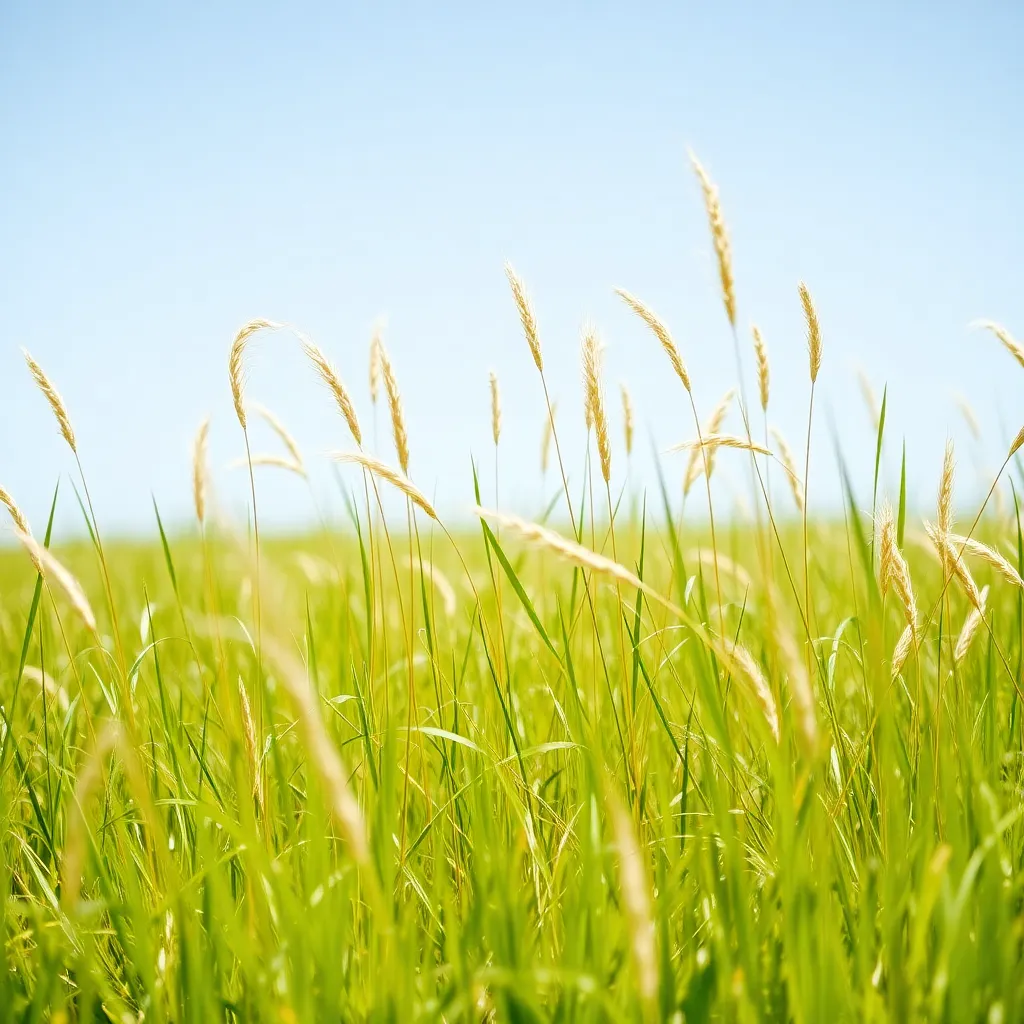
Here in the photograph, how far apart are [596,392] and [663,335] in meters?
0.18

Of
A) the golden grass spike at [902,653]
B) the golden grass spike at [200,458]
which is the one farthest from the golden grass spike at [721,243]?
the golden grass spike at [200,458]

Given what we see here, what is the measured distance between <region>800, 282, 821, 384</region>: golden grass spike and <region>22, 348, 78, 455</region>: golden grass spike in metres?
1.51

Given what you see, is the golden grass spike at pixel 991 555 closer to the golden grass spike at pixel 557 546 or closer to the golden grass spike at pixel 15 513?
the golden grass spike at pixel 557 546

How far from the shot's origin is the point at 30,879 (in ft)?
5.58

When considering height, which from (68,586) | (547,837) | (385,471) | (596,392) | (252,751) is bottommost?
(547,837)

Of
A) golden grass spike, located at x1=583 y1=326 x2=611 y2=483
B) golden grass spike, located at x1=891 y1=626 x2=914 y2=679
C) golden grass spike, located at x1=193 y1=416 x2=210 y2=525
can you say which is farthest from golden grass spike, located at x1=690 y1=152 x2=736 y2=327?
golden grass spike, located at x1=193 y1=416 x2=210 y2=525

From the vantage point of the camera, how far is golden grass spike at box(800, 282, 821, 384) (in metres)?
1.51

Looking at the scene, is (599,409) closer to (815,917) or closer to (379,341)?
(379,341)

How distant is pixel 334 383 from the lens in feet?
4.36

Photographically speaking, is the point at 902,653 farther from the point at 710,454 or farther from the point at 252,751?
the point at 252,751

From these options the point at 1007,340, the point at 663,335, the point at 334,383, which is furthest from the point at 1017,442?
the point at 334,383

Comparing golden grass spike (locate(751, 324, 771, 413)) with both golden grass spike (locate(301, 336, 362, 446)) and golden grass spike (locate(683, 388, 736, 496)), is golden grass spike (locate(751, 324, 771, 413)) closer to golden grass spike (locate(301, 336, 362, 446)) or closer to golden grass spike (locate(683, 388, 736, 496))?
golden grass spike (locate(683, 388, 736, 496))

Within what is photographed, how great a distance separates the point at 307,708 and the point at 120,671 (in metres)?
0.93

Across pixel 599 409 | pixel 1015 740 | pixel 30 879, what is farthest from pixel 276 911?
pixel 1015 740
